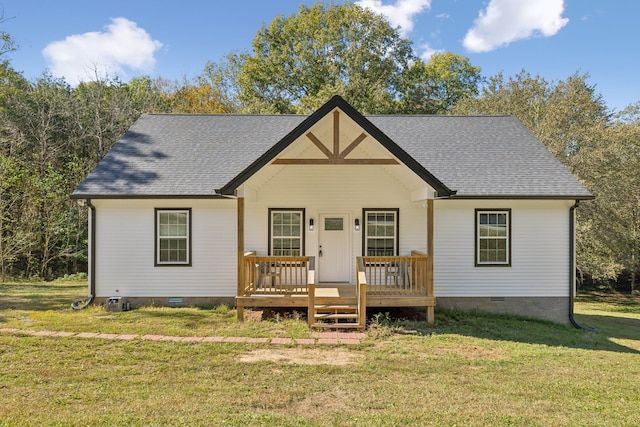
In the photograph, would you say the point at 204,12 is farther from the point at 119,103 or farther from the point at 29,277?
the point at 29,277

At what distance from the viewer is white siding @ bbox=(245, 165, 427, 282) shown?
36.2ft

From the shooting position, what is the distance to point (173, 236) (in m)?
10.7

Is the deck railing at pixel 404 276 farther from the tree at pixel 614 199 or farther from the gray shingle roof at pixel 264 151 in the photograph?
the tree at pixel 614 199

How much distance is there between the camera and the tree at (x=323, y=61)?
82.3 feet

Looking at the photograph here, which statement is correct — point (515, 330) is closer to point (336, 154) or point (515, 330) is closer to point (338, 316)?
point (338, 316)

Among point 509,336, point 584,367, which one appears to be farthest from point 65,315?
point 584,367

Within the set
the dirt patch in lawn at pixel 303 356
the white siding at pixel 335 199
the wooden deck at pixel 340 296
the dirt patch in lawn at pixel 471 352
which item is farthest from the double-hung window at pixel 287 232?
the dirt patch in lawn at pixel 471 352

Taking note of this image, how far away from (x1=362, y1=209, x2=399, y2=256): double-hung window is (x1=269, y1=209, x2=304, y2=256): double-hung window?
5.64 feet

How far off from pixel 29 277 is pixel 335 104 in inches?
696

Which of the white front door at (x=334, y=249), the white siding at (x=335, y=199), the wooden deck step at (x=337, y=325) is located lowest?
the wooden deck step at (x=337, y=325)

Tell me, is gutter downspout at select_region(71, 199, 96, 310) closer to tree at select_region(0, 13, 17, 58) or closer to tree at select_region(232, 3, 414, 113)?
tree at select_region(0, 13, 17, 58)

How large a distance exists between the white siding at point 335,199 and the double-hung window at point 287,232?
0.53 feet

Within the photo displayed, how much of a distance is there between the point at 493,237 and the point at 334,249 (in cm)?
414

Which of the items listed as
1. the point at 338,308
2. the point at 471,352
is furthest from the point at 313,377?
A: the point at 338,308
